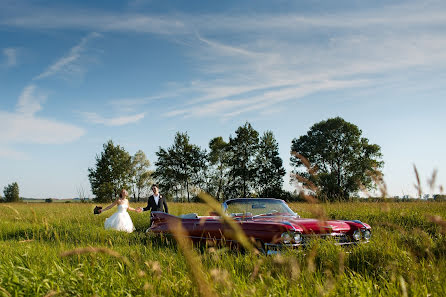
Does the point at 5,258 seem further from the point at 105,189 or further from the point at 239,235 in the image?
the point at 105,189

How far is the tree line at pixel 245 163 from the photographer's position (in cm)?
4038

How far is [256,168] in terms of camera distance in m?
46.1

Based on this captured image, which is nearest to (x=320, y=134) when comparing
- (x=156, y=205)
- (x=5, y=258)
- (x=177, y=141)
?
(x=177, y=141)

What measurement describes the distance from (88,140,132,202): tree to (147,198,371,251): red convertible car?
4616 centimetres

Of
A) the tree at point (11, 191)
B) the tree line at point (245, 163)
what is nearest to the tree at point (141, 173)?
the tree line at point (245, 163)

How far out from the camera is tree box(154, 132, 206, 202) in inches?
1969

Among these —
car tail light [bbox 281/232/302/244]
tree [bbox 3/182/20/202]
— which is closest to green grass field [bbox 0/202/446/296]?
car tail light [bbox 281/232/302/244]

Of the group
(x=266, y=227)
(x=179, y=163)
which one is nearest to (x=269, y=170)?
(x=179, y=163)

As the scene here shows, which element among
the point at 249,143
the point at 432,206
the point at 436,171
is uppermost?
the point at 249,143

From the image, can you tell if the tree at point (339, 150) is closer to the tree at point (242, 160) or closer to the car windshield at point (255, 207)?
the tree at point (242, 160)

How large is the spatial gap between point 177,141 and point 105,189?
1164cm

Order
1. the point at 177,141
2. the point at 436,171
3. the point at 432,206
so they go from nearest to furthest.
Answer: the point at 436,171 → the point at 432,206 → the point at 177,141

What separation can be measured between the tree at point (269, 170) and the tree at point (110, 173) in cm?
1999

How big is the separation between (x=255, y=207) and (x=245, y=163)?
1535 inches
